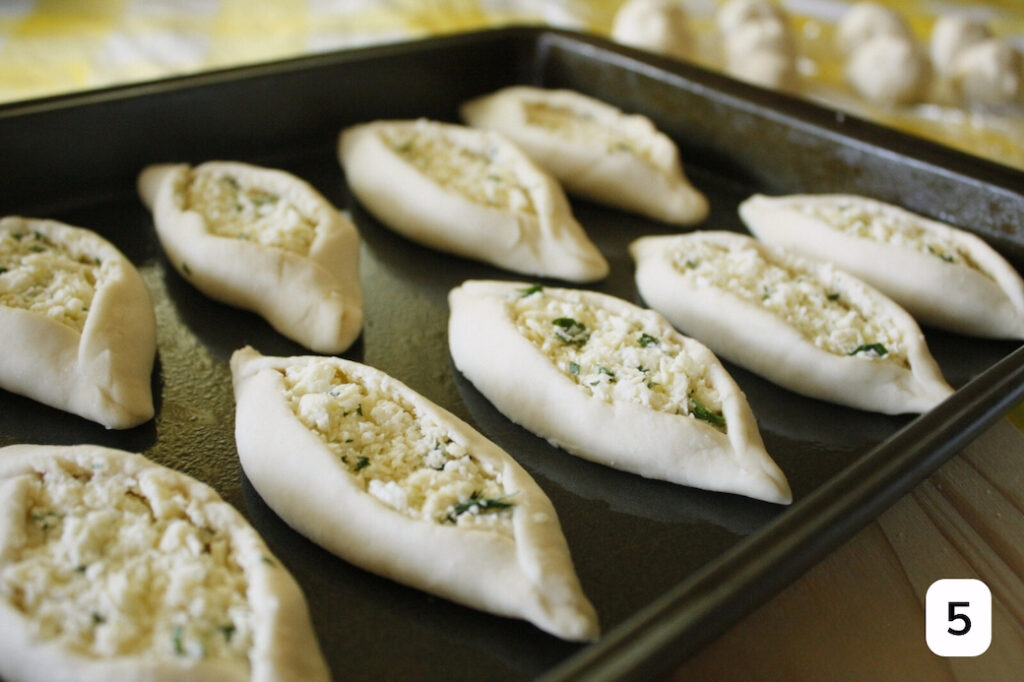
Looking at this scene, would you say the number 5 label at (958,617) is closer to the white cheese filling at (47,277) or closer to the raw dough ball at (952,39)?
the white cheese filling at (47,277)

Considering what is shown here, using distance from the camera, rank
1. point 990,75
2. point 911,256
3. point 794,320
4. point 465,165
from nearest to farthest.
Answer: point 794,320, point 911,256, point 465,165, point 990,75

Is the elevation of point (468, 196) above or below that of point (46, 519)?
above

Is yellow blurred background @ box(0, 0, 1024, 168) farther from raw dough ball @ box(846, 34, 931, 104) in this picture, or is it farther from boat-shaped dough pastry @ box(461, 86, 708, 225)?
boat-shaped dough pastry @ box(461, 86, 708, 225)

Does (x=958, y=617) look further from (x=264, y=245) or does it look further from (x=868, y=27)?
(x=868, y=27)

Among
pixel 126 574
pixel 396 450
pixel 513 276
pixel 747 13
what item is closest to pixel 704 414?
pixel 396 450

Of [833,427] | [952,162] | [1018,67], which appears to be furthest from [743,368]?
[1018,67]

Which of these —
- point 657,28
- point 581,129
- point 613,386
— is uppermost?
point 657,28

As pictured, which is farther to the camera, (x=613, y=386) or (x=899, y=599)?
(x=613, y=386)
